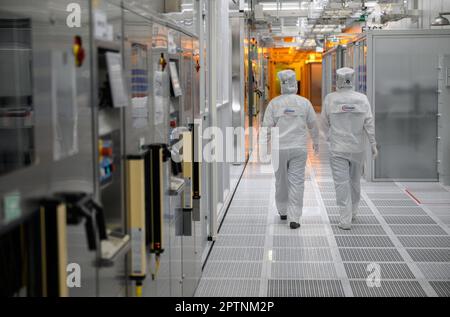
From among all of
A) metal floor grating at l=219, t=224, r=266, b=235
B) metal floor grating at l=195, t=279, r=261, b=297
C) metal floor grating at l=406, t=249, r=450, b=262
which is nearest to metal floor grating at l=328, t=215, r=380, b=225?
metal floor grating at l=219, t=224, r=266, b=235

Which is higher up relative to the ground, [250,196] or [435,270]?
Result: [250,196]

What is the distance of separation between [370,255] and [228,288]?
147 cm

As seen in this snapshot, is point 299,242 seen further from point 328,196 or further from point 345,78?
point 328,196

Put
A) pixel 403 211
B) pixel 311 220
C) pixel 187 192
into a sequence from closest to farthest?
pixel 187 192, pixel 311 220, pixel 403 211

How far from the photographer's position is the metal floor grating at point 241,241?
18.2ft

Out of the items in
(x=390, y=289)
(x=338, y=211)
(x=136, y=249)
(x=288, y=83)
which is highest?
(x=288, y=83)

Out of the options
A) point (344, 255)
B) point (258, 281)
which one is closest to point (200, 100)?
point (258, 281)

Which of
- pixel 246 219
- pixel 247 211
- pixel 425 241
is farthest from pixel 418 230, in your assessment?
pixel 247 211

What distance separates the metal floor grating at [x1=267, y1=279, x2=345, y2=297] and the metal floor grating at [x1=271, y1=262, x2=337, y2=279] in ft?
0.39

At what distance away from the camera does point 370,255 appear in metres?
5.18

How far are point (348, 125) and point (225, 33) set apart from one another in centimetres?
242

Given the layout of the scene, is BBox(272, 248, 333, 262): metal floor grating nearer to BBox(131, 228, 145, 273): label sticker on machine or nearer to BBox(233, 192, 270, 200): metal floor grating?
BBox(233, 192, 270, 200): metal floor grating

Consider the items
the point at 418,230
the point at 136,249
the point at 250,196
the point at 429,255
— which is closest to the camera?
the point at 136,249

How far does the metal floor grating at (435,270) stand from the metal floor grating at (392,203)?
2335 millimetres
